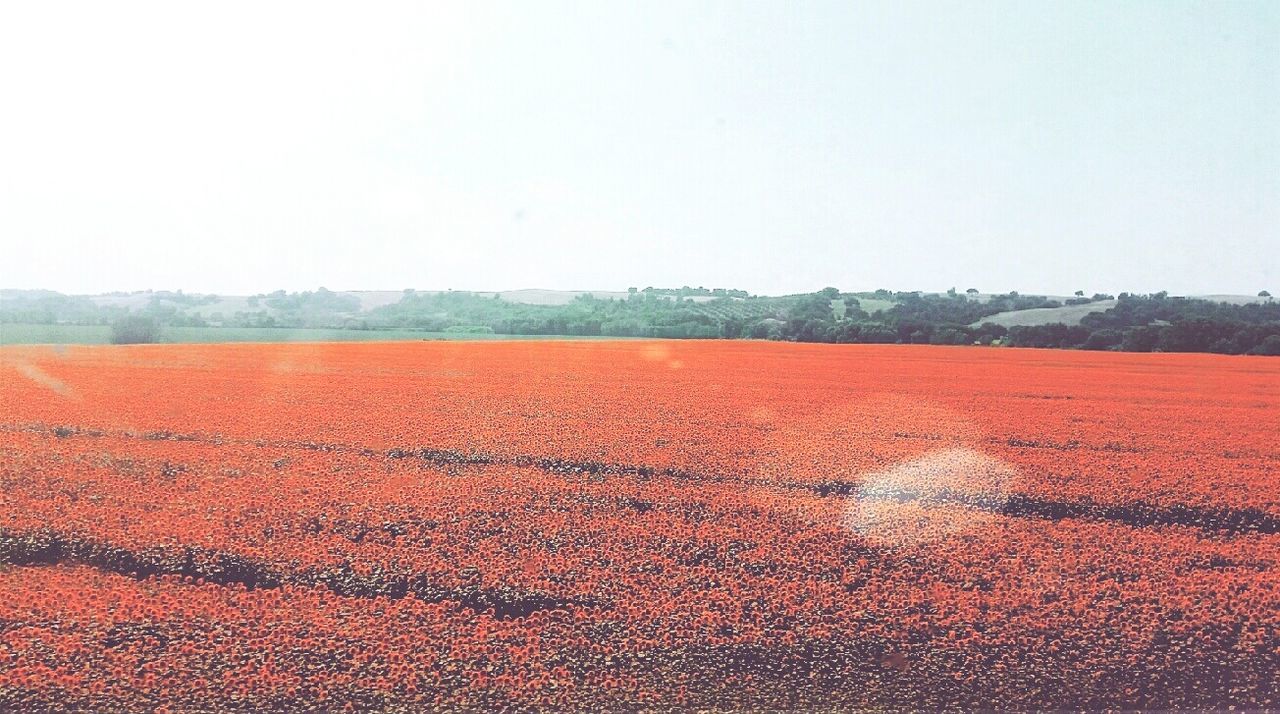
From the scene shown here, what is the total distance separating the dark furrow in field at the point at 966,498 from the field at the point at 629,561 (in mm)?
72

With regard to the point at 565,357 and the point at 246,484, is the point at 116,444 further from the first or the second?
the point at 565,357

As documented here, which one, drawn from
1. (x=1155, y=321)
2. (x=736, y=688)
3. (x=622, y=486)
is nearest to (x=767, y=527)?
(x=622, y=486)

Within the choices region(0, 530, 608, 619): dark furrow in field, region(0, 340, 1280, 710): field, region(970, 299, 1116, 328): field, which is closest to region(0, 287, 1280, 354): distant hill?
region(970, 299, 1116, 328): field

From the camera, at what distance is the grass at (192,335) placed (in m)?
67.1

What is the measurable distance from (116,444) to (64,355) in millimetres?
35339

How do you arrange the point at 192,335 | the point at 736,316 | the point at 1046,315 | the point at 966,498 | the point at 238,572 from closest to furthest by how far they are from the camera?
the point at 238,572 < the point at 966,498 < the point at 192,335 < the point at 1046,315 < the point at 736,316

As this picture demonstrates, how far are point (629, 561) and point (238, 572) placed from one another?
519 cm

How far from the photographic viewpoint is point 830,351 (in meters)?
61.4

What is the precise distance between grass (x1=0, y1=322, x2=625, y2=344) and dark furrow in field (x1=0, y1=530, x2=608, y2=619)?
61.3 metres

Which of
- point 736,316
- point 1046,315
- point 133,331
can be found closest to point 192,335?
point 133,331

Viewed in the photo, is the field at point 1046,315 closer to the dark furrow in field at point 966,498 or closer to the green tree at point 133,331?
the dark furrow in field at point 966,498

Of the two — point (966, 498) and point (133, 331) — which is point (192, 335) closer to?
point (133, 331)

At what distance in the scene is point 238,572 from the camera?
36.6ft

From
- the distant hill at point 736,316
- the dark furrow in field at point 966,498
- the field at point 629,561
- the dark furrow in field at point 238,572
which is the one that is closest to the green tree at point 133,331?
the distant hill at point 736,316
